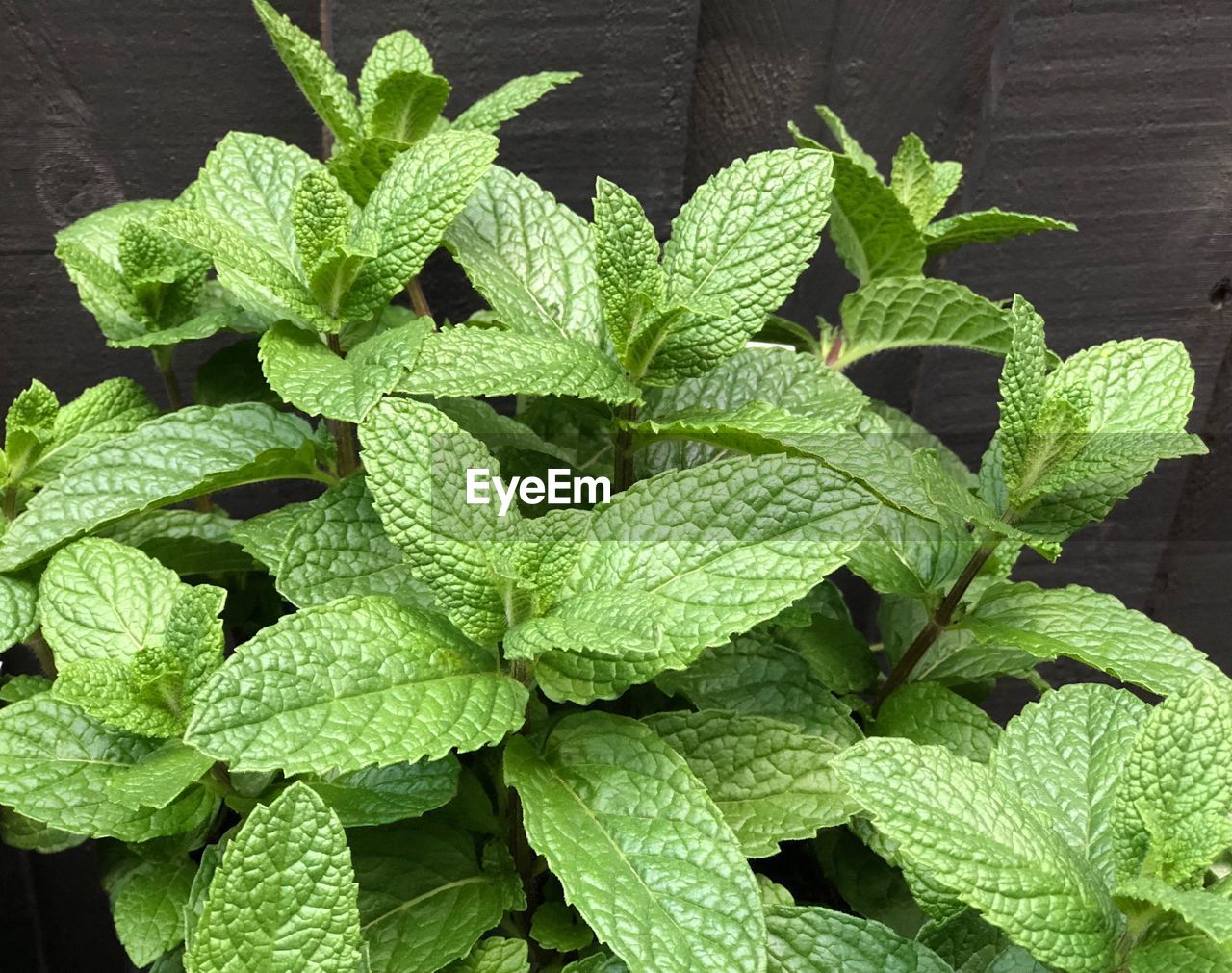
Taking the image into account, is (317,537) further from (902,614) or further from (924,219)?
(924,219)

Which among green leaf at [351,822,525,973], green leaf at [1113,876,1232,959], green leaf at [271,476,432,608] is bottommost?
green leaf at [351,822,525,973]

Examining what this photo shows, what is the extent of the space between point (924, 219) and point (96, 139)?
2.41ft

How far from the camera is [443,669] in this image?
54cm

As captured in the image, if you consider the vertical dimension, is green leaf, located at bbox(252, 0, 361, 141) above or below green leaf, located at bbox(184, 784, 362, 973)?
above

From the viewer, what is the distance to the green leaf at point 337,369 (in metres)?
0.57

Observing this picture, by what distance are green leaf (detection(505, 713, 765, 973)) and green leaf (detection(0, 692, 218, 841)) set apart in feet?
0.65

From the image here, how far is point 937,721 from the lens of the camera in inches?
27.4

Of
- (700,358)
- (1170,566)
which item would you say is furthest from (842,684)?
(1170,566)

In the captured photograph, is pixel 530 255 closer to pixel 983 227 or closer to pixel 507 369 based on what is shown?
pixel 507 369

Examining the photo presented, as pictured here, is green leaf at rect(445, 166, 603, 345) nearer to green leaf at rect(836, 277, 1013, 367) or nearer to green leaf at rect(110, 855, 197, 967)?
green leaf at rect(836, 277, 1013, 367)

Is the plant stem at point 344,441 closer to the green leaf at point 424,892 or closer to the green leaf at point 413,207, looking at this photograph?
the green leaf at point 413,207

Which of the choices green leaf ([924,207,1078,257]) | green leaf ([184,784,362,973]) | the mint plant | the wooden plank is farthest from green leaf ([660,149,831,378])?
the wooden plank

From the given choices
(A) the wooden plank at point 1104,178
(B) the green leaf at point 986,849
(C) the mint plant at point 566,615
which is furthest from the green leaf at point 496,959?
(A) the wooden plank at point 1104,178

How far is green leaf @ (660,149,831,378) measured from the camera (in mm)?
636
